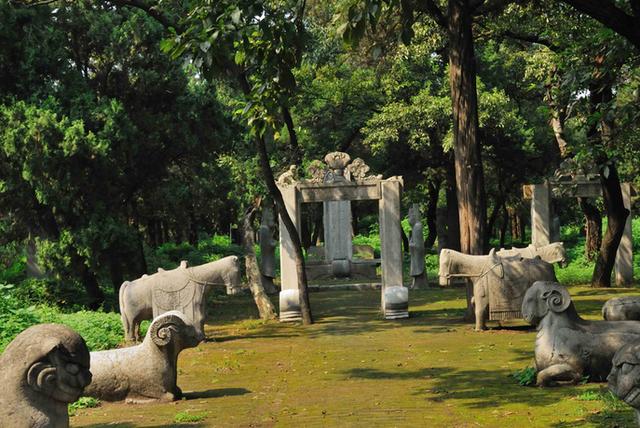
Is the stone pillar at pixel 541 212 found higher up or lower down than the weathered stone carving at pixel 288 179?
lower down

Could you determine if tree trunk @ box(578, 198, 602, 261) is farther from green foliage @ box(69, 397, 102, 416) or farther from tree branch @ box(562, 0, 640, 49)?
tree branch @ box(562, 0, 640, 49)

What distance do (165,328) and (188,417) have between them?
→ 1.35 metres

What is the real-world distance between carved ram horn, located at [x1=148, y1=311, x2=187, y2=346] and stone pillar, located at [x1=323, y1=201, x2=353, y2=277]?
66.8ft

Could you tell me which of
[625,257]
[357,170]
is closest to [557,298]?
[357,170]

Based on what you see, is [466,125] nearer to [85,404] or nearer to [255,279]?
[255,279]

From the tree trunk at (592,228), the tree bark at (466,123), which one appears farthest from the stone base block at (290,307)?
the tree trunk at (592,228)

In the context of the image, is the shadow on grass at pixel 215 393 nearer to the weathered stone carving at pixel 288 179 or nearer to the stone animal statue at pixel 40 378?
the stone animal statue at pixel 40 378

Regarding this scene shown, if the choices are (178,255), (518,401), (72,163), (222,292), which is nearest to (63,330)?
(518,401)

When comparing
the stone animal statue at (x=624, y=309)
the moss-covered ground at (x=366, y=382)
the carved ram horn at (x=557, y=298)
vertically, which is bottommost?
the moss-covered ground at (x=366, y=382)

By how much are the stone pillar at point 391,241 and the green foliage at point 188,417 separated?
9.86 m

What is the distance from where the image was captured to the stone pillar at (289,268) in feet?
62.2

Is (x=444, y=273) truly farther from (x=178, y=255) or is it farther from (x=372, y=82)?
(x=178, y=255)

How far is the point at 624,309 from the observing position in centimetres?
1063

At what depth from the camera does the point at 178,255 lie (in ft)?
119
